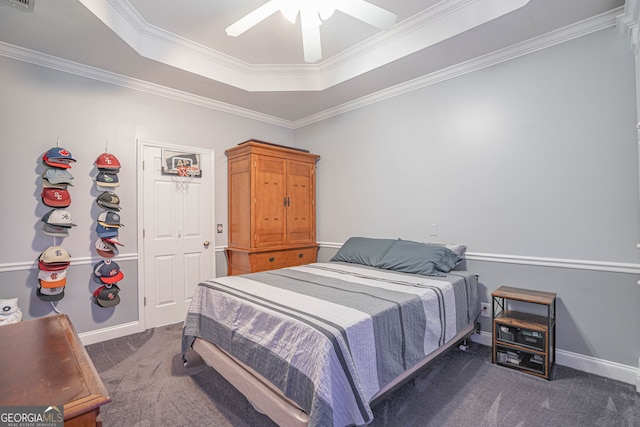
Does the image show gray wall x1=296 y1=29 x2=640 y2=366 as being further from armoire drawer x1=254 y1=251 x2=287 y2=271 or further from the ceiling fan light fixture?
the ceiling fan light fixture

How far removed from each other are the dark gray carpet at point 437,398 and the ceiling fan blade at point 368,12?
8.50ft

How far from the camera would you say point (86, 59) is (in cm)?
289

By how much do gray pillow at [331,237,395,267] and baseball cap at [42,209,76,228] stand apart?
2711mm

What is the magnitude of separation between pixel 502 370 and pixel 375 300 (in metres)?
1.37

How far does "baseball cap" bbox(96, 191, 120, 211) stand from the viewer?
120 inches

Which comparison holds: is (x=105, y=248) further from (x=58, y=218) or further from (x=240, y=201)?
(x=240, y=201)

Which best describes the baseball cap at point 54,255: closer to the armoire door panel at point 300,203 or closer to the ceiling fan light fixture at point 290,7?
the armoire door panel at point 300,203

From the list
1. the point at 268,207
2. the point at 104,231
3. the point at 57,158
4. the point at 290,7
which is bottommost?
the point at 104,231

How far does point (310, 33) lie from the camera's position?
2158 mm

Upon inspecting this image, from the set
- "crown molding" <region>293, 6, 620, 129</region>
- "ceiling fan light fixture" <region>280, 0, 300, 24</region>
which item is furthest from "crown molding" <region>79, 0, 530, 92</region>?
"ceiling fan light fixture" <region>280, 0, 300, 24</region>

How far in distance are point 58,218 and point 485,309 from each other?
4092mm

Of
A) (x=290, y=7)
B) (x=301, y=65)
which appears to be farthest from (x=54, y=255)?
(x=301, y=65)

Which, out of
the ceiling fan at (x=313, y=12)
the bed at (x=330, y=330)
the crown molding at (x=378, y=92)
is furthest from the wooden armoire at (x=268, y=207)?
the ceiling fan at (x=313, y=12)

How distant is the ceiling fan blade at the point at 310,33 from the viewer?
2076 mm
